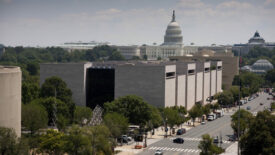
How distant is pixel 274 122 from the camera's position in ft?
142

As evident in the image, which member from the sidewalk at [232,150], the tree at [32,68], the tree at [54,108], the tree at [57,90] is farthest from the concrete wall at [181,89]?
the tree at [32,68]

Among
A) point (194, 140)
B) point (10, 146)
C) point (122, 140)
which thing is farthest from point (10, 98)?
point (194, 140)

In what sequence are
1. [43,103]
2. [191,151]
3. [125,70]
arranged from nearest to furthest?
[191,151], [43,103], [125,70]

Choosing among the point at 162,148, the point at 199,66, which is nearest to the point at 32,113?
the point at 162,148

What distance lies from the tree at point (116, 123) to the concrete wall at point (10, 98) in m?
→ 14.3

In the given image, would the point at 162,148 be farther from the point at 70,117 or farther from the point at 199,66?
the point at 199,66

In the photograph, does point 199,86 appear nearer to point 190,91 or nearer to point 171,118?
point 190,91

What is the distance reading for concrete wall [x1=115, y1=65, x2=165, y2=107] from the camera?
246 feet

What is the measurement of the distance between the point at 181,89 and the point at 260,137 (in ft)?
139

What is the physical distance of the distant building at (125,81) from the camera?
75.4 metres

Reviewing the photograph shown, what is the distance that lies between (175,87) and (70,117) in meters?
22.1

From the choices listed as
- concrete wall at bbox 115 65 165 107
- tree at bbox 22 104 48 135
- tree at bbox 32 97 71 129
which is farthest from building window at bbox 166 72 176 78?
tree at bbox 22 104 48 135

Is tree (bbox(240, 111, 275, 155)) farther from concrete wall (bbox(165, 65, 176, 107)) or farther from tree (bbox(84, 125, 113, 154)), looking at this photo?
concrete wall (bbox(165, 65, 176, 107))

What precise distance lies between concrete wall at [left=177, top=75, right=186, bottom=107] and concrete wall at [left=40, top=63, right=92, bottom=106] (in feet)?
50.2
